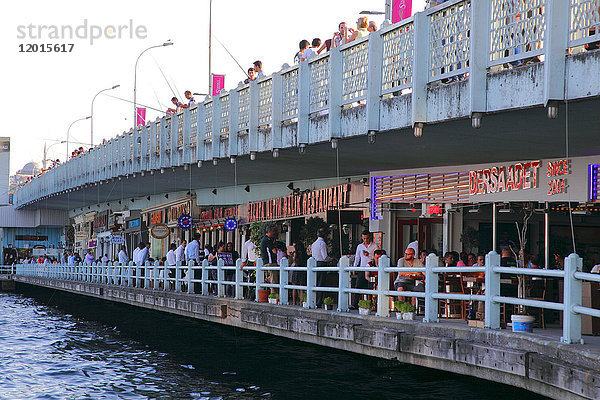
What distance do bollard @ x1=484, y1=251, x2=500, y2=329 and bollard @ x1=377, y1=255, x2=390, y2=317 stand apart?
298cm

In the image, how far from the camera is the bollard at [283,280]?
718 inches

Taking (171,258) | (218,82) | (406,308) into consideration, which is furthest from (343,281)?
Result: (218,82)

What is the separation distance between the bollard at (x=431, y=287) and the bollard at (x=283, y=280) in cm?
546

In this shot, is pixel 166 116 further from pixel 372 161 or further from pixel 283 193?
pixel 372 161

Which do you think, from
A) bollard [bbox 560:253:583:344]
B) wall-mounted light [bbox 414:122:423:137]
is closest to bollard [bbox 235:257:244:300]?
wall-mounted light [bbox 414:122:423:137]

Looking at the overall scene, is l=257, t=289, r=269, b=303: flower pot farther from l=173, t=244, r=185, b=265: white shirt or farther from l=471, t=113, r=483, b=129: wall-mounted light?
l=173, t=244, r=185, b=265: white shirt

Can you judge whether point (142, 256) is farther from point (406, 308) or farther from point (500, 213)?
point (406, 308)

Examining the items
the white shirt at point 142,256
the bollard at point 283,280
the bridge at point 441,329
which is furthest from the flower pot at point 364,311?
the white shirt at point 142,256

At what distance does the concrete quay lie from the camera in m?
9.13

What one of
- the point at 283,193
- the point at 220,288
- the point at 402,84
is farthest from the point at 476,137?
the point at 283,193

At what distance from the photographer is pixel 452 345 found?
38.4 ft

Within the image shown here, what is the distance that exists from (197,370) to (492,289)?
7.82 m

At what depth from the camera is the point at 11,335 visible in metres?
25.7

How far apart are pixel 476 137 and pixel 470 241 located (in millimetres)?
5969
